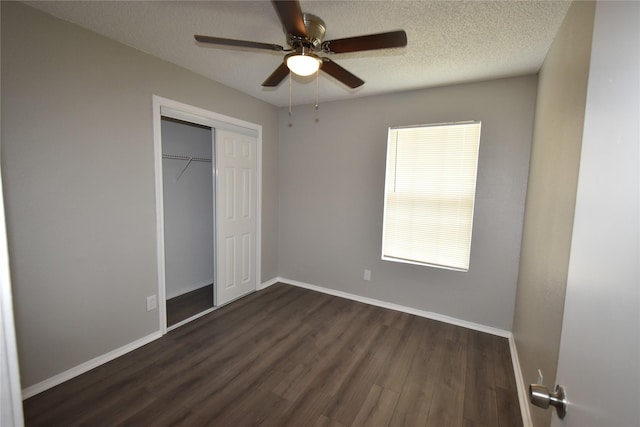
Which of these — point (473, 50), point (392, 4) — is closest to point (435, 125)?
point (473, 50)

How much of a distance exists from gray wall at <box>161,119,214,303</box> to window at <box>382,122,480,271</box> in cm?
231

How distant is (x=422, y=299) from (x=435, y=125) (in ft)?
6.28

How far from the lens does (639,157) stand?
1.40 ft

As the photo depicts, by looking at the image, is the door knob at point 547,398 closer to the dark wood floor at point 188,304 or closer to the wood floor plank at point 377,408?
the wood floor plank at point 377,408

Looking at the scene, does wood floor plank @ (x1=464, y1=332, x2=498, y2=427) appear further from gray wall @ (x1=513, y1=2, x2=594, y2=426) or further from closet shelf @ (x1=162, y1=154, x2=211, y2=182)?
closet shelf @ (x1=162, y1=154, x2=211, y2=182)

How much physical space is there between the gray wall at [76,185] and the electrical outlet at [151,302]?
0.17ft

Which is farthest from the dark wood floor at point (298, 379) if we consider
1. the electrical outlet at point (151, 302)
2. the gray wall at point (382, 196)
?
the gray wall at point (382, 196)

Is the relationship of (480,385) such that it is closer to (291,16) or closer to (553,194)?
(553,194)

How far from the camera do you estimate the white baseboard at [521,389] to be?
1.72m

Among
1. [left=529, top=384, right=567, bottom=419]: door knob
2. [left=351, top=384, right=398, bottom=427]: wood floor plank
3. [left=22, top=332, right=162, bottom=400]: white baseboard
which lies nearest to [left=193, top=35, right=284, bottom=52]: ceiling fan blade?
[left=529, top=384, right=567, bottom=419]: door knob

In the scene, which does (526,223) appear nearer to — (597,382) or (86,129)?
(597,382)

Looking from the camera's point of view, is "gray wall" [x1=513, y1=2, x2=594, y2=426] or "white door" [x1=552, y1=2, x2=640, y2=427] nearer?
"white door" [x1=552, y1=2, x2=640, y2=427]

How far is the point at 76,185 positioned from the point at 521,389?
3516 millimetres

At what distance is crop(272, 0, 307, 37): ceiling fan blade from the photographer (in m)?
1.17
